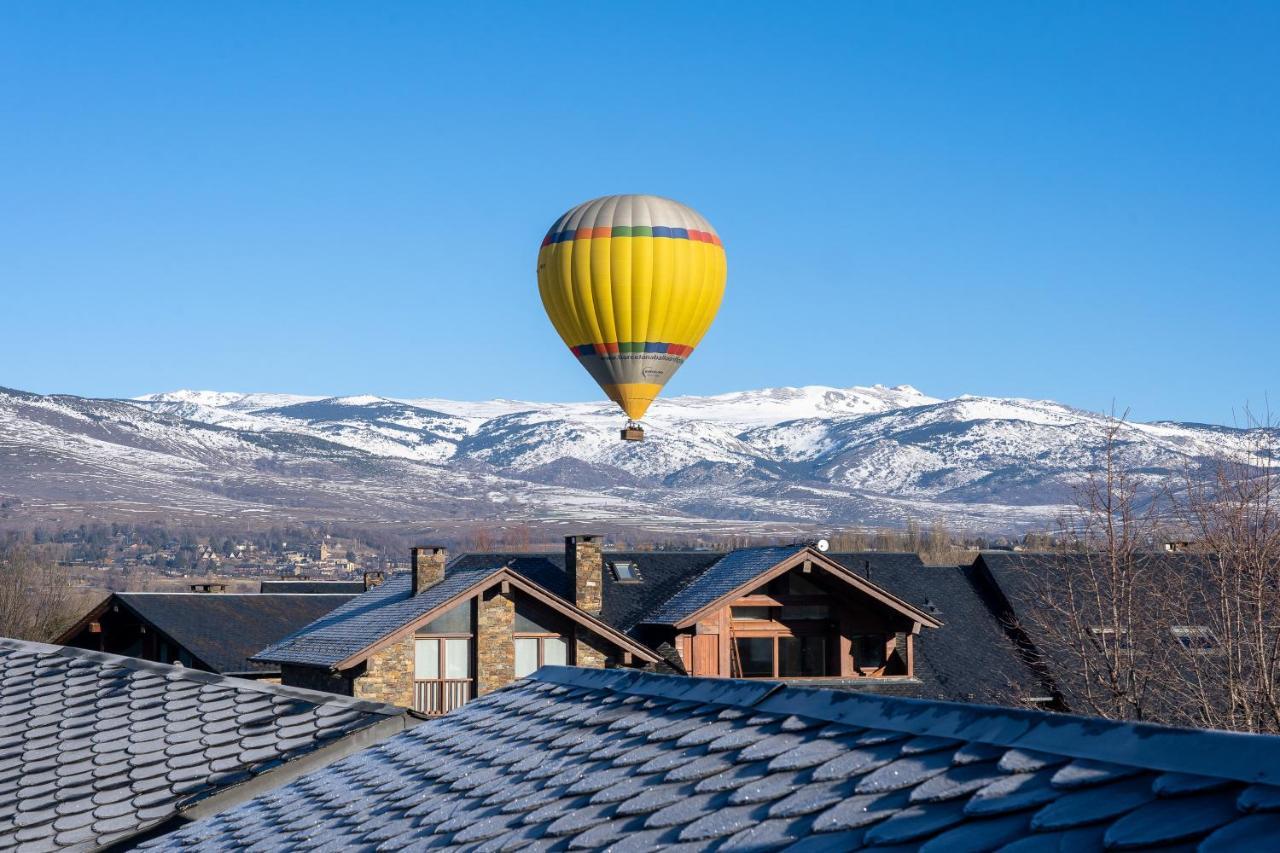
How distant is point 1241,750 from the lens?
470cm

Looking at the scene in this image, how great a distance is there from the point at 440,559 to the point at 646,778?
113ft

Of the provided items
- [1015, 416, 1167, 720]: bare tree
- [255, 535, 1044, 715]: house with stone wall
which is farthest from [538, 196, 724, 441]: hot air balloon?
[1015, 416, 1167, 720]: bare tree

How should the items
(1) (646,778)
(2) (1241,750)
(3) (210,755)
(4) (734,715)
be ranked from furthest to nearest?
(3) (210,755)
(4) (734,715)
(1) (646,778)
(2) (1241,750)

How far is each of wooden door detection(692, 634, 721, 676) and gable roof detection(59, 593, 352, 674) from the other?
12221 millimetres

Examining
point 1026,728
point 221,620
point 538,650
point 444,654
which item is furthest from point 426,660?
point 1026,728

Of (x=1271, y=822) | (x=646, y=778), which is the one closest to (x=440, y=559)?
(x=646, y=778)

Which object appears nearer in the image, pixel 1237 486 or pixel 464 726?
pixel 464 726

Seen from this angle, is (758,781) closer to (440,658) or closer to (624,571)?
(440,658)

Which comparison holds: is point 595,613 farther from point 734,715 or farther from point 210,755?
point 734,715

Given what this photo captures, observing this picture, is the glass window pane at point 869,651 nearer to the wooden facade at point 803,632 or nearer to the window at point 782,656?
the wooden facade at point 803,632

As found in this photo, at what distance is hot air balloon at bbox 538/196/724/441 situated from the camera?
172 feet

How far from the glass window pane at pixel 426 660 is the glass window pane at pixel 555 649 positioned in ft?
8.28

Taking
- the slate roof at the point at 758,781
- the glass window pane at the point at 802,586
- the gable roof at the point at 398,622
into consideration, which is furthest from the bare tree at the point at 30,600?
the slate roof at the point at 758,781

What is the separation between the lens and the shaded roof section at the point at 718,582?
40.2 metres
